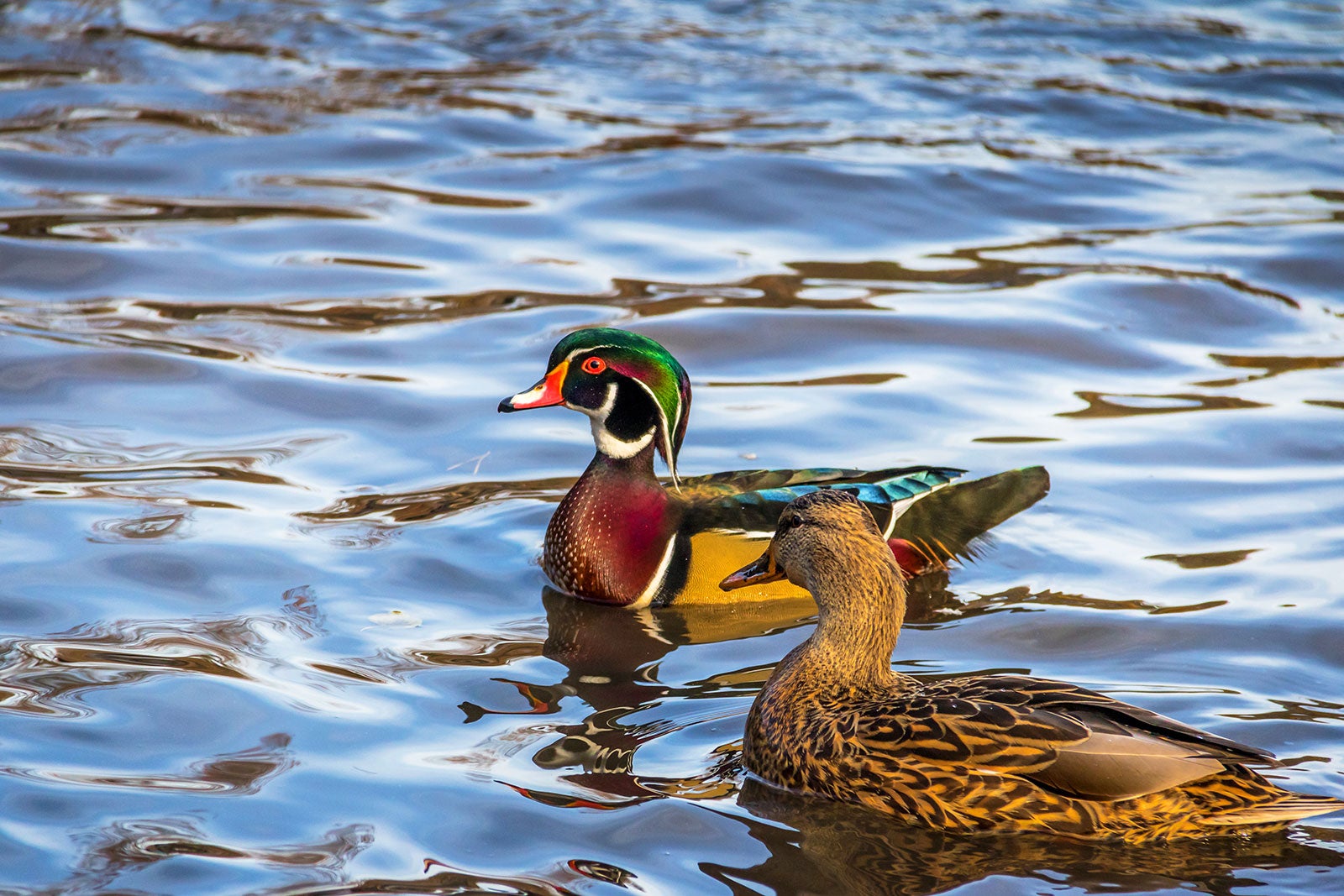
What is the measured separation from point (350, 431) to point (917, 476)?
10.3 ft

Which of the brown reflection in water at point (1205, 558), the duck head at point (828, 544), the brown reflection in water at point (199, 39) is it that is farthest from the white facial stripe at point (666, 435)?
the brown reflection in water at point (199, 39)

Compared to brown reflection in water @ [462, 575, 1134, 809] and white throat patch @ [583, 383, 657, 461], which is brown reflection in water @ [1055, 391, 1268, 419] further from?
white throat patch @ [583, 383, 657, 461]

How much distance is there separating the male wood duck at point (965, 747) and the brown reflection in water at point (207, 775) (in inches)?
63.0

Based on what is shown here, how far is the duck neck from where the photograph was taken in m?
Result: 5.65

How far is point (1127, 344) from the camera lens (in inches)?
405

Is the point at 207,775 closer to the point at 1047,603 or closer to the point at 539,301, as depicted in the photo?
the point at 1047,603

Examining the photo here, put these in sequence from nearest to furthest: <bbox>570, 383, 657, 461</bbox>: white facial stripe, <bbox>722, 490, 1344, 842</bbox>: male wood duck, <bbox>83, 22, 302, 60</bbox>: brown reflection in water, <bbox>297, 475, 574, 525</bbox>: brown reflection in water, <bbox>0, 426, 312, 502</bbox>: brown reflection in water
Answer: <bbox>722, 490, 1344, 842</bbox>: male wood duck < <bbox>570, 383, 657, 461</bbox>: white facial stripe < <bbox>297, 475, 574, 525</bbox>: brown reflection in water < <bbox>0, 426, 312, 502</bbox>: brown reflection in water < <bbox>83, 22, 302, 60</bbox>: brown reflection in water

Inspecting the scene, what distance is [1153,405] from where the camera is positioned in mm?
9352

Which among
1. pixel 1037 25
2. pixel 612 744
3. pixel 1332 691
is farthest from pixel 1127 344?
pixel 1037 25

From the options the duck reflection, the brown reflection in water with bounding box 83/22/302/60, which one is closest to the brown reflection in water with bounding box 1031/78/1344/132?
the brown reflection in water with bounding box 83/22/302/60

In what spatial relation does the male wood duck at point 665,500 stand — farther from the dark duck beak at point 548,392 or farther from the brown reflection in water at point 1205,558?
the brown reflection in water at point 1205,558

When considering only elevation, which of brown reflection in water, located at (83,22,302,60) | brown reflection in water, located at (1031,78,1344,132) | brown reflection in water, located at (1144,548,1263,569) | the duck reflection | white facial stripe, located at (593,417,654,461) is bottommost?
the duck reflection

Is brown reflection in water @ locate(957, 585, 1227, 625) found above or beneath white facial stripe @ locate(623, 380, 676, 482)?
beneath

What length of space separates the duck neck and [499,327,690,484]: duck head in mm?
1807
